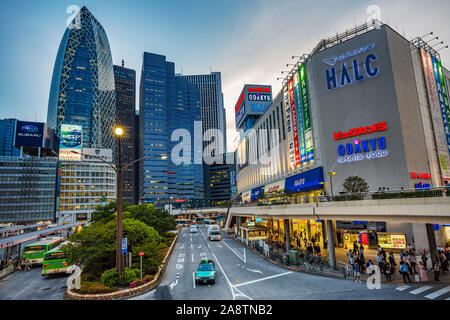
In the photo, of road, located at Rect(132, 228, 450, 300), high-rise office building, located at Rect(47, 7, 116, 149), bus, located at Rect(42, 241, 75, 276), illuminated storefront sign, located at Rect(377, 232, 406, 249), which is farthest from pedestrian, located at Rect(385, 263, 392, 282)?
high-rise office building, located at Rect(47, 7, 116, 149)

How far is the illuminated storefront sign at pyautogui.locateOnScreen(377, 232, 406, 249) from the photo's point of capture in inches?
1121

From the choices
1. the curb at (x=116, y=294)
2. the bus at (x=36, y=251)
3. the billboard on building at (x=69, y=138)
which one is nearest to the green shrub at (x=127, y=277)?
the curb at (x=116, y=294)

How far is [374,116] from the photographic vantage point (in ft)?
111

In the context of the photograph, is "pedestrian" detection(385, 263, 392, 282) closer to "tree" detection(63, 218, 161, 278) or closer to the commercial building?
"tree" detection(63, 218, 161, 278)

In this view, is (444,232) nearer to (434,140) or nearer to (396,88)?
(434,140)

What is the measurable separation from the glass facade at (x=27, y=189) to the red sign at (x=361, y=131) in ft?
347

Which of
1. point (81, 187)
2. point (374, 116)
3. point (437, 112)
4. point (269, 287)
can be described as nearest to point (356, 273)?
point (269, 287)

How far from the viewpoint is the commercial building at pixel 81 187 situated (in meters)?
100

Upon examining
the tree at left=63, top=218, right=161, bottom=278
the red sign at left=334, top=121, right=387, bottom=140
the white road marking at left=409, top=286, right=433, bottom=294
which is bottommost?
the white road marking at left=409, top=286, right=433, bottom=294

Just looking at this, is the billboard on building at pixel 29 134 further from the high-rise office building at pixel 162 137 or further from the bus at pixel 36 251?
the bus at pixel 36 251

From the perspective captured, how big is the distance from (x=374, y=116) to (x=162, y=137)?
6105 inches

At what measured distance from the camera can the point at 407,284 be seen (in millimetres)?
16828

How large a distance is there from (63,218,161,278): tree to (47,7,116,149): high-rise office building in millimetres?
130728
